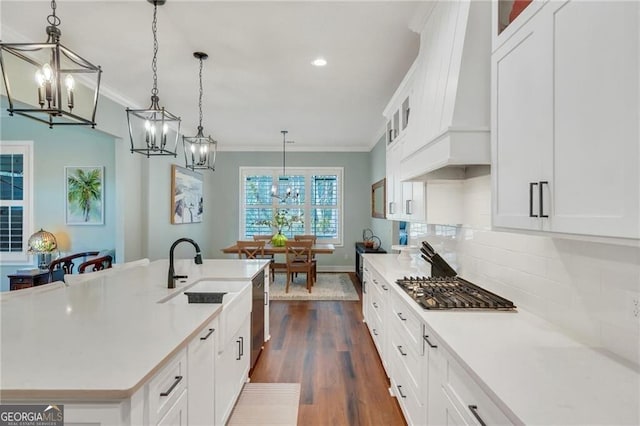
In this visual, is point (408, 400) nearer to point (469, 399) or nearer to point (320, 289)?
point (469, 399)

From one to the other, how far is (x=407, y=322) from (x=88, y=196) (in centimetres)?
490

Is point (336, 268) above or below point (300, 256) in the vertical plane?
below

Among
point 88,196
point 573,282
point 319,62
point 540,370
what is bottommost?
point 540,370

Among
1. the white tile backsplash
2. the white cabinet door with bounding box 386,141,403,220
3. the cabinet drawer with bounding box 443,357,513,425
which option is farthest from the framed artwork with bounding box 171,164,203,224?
the cabinet drawer with bounding box 443,357,513,425

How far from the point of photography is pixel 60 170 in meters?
4.82

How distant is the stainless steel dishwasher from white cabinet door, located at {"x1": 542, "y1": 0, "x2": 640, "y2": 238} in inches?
91.0

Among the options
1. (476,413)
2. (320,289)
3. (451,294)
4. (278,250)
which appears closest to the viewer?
(476,413)

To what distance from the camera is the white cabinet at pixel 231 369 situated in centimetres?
188

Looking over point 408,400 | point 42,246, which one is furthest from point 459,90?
point 42,246

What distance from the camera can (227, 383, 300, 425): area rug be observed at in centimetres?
221

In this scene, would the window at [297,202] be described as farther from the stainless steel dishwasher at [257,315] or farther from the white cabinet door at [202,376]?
the white cabinet door at [202,376]

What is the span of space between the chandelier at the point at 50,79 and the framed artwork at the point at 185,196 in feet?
6.81

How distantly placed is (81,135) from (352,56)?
13.9ft

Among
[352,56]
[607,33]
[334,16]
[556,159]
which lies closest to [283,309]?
[352,56]
